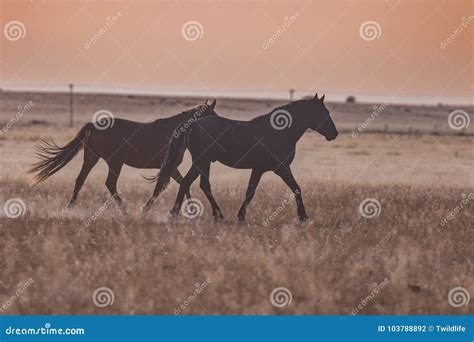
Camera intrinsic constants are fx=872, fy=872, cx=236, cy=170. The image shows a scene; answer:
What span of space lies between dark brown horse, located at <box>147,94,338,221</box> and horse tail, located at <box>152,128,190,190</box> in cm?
22

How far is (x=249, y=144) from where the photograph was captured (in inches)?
494

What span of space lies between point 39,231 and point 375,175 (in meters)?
14.7

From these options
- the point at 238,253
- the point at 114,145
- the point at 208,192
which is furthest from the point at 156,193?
the point at 238,253

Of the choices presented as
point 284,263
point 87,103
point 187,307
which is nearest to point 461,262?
point 284,263

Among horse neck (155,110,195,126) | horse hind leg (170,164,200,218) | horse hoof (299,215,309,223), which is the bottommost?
horse hind leg (170,164,200,218)

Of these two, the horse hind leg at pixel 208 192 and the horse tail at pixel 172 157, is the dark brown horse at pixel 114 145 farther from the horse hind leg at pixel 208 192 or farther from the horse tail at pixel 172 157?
the horse hind leg at pixel 208 192

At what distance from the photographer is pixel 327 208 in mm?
13898

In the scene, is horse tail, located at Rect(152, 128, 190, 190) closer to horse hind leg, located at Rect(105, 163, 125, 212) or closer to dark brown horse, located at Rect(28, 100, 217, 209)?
horse hind leg, located at Rect(105, 163, 125, 212)

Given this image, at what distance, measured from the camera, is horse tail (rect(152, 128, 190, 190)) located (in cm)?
1294

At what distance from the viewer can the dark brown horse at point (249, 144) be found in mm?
12391

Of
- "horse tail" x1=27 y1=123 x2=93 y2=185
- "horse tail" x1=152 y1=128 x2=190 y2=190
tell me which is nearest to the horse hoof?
"horse tail" x1=152 y1=128 x2=190 y2=190

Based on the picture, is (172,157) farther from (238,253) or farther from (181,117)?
(238,253)

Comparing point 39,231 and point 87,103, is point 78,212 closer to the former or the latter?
point 39,231

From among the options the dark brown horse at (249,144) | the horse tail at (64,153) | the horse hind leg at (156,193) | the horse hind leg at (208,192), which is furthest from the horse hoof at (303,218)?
the horse tail at (64,153)
